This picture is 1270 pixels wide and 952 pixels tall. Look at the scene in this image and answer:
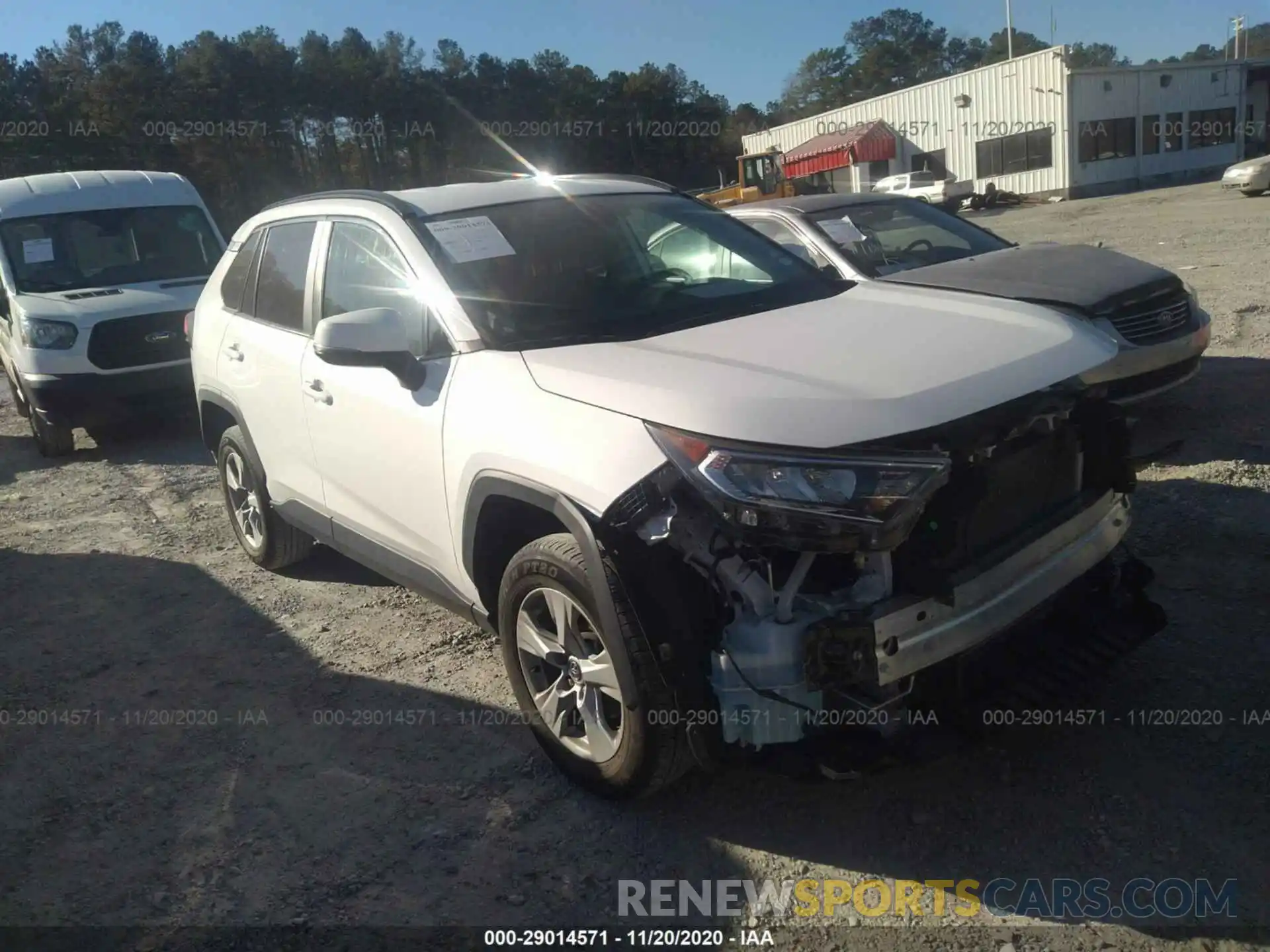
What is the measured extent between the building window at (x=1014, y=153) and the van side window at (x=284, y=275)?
36.3 meters

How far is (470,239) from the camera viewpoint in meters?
3.63

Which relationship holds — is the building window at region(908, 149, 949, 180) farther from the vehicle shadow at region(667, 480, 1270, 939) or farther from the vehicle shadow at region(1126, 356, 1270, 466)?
the vehicle shadow at region(667, 480, 1270, 939)

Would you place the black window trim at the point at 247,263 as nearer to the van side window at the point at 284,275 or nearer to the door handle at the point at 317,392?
the van side window at the point at 284,275

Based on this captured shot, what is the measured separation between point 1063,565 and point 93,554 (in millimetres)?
5522

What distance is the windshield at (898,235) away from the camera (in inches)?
247

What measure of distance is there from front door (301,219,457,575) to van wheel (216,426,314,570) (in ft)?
3.32

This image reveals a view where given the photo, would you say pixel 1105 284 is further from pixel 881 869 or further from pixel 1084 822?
pixel 881 869

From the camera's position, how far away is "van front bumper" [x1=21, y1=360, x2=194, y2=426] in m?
8.33

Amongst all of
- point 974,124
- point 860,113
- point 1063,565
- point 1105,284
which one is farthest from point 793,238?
point 860,113

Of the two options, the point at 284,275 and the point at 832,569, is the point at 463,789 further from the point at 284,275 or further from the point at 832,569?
→ the point at 284,275

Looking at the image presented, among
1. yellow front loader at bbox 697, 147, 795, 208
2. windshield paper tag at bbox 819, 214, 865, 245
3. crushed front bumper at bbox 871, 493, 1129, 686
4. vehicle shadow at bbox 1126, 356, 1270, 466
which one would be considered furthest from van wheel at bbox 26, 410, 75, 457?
yellow front loader at bbox 697, 147, 795, 208

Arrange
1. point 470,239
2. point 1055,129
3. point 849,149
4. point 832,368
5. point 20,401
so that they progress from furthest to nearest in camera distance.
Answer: point 849,149, point 1055,129, point 20,401, point 470,239, point 832,368

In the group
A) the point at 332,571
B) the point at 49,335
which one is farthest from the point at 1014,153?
the point at 332,571

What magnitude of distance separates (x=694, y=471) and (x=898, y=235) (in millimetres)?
4703
